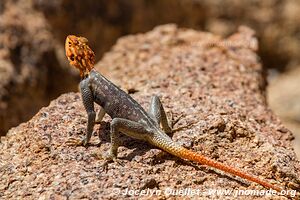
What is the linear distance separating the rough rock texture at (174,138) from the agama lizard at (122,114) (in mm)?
105

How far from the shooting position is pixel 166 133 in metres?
4.94

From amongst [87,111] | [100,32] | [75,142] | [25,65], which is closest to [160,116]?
[87,111]

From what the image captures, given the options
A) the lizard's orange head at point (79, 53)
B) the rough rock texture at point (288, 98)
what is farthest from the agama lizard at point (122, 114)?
the rough rock texture at point (288, 98)

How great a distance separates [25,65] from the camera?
747 cm

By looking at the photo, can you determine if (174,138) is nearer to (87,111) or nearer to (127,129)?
(127,129)

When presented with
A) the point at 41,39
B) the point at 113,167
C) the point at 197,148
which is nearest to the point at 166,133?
the point at 197,148

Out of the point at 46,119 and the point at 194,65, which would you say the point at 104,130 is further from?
the point at 194,65

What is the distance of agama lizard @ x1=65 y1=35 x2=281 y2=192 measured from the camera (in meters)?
4.44

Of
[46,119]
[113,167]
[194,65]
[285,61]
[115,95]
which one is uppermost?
[285,61]

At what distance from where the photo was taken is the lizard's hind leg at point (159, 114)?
4918 mm

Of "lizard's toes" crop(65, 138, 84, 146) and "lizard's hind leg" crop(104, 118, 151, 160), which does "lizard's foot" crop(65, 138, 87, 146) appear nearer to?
"lizard's toes" crop(65, 138, 84, 146)

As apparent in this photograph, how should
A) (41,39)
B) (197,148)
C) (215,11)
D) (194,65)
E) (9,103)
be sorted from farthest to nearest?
(215,11), (41,39), (9,103), (194,65), (197,148)

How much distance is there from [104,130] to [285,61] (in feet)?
21.6

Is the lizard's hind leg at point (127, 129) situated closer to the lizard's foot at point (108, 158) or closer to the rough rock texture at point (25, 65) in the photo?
the lizard's foot at point (108, 158)
